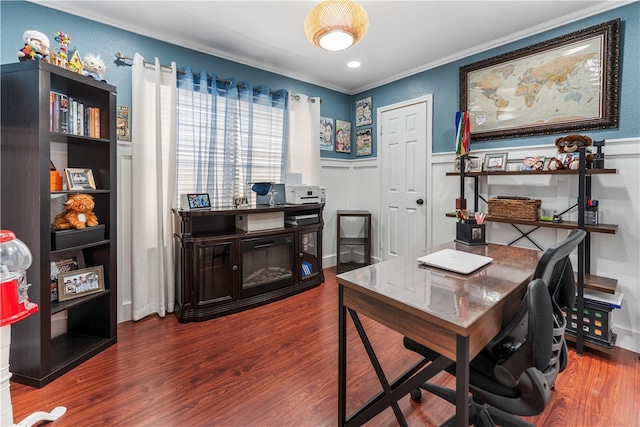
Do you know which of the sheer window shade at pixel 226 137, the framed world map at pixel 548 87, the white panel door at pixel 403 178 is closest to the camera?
the framed world map at pixel 548 87

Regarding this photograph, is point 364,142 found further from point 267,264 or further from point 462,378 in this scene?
point 462,378

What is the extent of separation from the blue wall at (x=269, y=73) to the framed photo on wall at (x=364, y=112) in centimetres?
45

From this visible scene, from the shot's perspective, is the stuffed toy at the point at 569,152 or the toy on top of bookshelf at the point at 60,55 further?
the stuffed toy at the point at 569,152

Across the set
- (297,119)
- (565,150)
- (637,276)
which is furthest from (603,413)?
(297,119)

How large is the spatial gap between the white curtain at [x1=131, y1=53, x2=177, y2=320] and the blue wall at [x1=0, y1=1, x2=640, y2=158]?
0.54 ft

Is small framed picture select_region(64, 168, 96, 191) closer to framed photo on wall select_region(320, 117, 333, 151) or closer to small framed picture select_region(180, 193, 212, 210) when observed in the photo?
small framed picture select_region(180, 193, 212, 210)

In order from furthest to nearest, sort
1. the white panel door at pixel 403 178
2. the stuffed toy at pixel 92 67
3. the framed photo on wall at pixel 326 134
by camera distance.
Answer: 1. the framed photo on wall at pixel 326 134
2. the white panel door at pixel 403 178
3. the stuffed toy at pixel 92 67

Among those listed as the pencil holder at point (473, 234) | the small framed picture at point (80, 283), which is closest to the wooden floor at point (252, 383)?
the small framed picture at point (80, 283)

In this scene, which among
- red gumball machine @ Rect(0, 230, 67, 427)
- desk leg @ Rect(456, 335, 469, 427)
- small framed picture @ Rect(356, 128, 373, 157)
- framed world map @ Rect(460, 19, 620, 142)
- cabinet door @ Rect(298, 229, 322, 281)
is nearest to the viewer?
desk leg @ Rect(456, 335, 469, 427)

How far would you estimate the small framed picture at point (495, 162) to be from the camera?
8.84 feet

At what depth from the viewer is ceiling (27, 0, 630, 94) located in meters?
2.27

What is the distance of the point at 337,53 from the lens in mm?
3086

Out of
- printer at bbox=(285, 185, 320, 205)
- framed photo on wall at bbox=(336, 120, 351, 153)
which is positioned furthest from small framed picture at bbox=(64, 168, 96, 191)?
framed photo on wall at bbox=(336, 120, 351, 153)

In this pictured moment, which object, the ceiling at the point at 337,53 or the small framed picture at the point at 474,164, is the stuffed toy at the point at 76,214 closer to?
the ceiling at the point at 337,53
